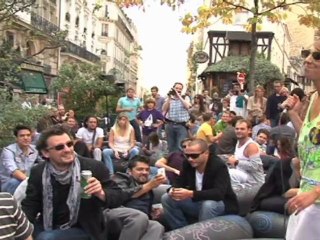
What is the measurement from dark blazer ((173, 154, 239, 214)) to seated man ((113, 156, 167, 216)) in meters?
0.26

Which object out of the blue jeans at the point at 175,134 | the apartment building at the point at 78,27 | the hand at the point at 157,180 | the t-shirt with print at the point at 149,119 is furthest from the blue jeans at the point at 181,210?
the apartment building at the point at 78,27

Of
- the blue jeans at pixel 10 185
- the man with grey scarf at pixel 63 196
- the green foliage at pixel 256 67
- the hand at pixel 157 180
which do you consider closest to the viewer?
the man with grey scarf at pixel 63 196

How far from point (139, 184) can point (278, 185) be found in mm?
1500

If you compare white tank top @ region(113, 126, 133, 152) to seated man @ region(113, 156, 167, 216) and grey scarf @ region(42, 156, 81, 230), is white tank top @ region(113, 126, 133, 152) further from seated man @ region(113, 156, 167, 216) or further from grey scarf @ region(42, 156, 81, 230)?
grey scarf @ region(42, 156, 81, 230)

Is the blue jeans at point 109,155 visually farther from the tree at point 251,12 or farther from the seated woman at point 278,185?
the tree at point 251,12

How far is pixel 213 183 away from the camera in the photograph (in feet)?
19.1

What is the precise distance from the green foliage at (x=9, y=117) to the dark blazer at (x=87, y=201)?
3.69 meters

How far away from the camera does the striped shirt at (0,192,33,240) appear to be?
307 cm

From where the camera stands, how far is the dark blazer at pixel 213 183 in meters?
5.74

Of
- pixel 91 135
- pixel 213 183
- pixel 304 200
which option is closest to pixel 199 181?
pixel 213 183

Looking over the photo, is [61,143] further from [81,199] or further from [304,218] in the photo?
[304,218]

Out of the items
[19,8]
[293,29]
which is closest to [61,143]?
[19,8]

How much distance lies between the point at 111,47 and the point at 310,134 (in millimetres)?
94166

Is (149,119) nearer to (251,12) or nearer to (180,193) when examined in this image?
(251,12)
